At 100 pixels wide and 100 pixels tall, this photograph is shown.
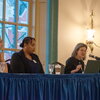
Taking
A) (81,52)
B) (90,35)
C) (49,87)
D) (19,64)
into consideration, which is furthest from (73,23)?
(49,87)

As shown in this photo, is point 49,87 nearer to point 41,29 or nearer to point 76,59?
point 76,59

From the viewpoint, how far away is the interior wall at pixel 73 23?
5148 millimetres

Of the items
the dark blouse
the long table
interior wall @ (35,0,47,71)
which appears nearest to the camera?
the long table

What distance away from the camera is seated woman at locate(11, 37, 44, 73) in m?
3.48

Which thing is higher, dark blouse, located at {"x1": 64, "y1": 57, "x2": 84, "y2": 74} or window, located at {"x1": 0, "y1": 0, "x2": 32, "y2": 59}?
window, located at {"x1": 0, "y1": 0, "x2": 32, "y2": 59}

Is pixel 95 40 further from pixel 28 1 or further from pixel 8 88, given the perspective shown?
pixel 8 88

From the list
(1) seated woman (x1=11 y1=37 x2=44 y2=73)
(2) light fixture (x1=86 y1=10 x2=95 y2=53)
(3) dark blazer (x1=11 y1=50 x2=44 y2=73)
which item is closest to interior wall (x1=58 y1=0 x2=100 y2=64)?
(2) light fixture (x1=86 y1=10 x2=95 y2=53)

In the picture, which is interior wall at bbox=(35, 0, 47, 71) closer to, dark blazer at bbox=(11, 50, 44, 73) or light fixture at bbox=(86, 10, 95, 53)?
light fixture at bbox=(86, 10, 95, 53)

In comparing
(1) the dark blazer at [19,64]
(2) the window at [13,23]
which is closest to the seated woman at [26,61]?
(1) the dark blazer at [19,64]

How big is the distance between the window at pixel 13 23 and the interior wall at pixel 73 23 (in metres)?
0.55

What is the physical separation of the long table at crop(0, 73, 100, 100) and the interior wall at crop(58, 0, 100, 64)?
86.1 inches

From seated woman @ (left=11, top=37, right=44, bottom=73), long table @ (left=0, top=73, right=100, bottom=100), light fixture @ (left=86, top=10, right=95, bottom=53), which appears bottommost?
long table @ (left=0, top=73, right=100, bottom=100)

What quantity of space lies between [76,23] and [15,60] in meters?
2.10

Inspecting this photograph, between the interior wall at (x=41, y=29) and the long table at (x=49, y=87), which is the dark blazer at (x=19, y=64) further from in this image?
the interior wall at (x=41, y=29)
